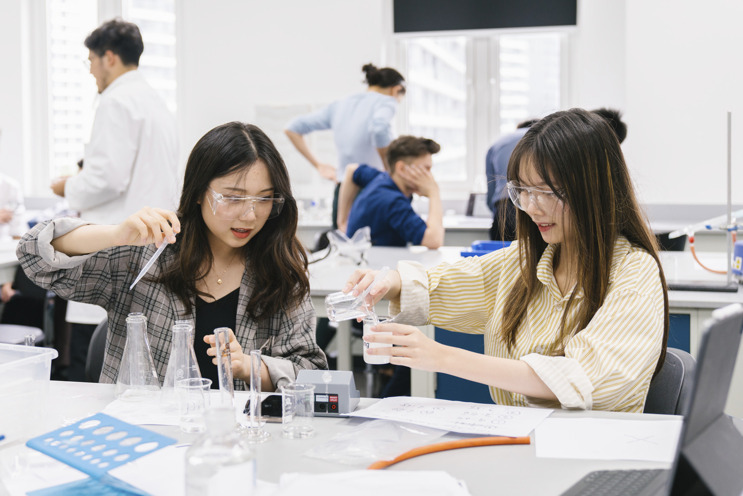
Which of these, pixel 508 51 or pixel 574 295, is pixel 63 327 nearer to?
pixel 574 295

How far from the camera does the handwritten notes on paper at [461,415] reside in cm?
129

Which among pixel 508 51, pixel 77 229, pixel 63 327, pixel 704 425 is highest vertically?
pixel 508 51

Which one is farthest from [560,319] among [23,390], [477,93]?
[477,93]

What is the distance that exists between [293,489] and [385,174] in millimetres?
2728

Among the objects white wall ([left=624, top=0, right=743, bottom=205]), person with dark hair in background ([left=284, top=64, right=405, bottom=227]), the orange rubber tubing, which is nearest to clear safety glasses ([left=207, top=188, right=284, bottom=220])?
the orange rubber tubing

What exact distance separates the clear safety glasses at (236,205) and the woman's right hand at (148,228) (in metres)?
0.18

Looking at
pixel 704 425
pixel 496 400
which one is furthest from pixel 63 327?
pixel 704 425

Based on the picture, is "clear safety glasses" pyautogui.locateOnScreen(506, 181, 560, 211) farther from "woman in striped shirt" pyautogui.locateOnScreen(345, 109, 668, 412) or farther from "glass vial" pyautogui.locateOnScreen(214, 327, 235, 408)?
"glass vial" pyautogui.locateOnScreen(214, 327, 235, 408)

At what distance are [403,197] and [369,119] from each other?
996mm

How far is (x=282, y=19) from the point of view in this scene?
6.14 m

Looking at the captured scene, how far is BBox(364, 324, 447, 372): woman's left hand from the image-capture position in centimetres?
136

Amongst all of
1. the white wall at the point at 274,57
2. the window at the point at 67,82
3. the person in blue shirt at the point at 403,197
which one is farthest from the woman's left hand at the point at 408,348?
the window at the point at 67,82

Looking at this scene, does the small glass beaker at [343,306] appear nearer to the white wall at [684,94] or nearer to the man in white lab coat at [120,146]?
the man in white lab coat at [120,146]

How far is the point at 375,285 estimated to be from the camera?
162 cm
